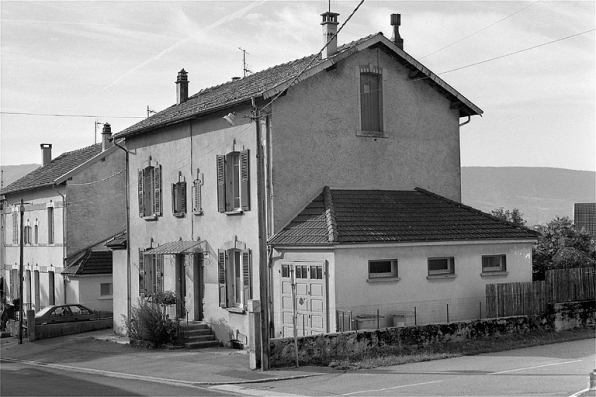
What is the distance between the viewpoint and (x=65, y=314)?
121 ft

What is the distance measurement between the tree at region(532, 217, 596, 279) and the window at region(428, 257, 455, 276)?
7.15 meters

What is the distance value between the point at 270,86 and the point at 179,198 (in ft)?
23.9

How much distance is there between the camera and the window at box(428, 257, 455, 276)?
2480cm

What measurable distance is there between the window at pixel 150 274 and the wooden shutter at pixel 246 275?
20.2 feet

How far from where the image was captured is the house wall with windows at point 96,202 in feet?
136

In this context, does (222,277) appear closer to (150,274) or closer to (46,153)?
(150,274)

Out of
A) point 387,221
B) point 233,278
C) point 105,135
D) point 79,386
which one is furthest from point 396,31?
point 105,135

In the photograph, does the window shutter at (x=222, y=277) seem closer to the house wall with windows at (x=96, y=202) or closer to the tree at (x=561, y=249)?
the tree at (x=561, y=249)

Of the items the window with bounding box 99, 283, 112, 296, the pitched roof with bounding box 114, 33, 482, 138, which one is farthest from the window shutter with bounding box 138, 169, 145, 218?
the window with bounding box 99, 283, 112, 296

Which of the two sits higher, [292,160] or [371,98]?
[371,98]

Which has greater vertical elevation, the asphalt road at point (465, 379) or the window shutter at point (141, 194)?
the window shutter at point (141, 194)

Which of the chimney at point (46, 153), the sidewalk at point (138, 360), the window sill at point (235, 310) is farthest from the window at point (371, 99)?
the chimney at point (46, 153)

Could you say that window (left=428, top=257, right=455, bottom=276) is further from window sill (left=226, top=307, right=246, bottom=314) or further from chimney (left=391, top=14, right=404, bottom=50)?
chimney (left=391, top=14, right=404, bottom=50)

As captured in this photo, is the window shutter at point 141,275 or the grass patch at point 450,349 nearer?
the grass patch at point 450,349
